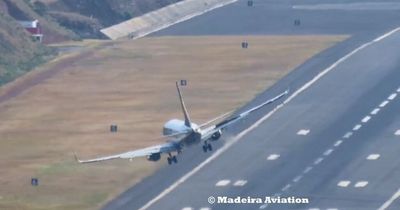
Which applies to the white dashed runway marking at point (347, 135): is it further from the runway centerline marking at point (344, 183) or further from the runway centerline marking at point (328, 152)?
the runway centerline marking at point (344, 183)

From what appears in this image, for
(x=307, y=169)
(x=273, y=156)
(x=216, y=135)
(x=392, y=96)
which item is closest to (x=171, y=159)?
(x=216, y=135)

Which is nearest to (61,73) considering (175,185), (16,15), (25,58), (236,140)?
(25,58)

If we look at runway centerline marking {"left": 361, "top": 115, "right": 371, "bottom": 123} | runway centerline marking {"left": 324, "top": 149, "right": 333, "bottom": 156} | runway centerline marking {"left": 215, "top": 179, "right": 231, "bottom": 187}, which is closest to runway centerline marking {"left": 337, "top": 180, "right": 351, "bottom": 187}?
runway centerline marking {"left": 215, "top": 179, "right": 231, "bottom": 187}

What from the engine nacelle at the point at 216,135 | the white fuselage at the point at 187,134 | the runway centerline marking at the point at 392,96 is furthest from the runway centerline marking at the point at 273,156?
the runway centerline marking at the point at 392,96

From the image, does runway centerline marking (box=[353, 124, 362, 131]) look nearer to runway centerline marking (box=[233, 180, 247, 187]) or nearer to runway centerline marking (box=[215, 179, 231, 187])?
runway centerline marking (box=[233, 180, 247, 187])

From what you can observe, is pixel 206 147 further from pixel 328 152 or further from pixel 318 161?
pixel 328 152

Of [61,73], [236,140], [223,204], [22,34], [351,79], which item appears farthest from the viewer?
[22,34]

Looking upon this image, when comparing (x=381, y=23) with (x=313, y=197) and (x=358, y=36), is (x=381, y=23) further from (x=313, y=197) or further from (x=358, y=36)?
(x=313, y=197)
